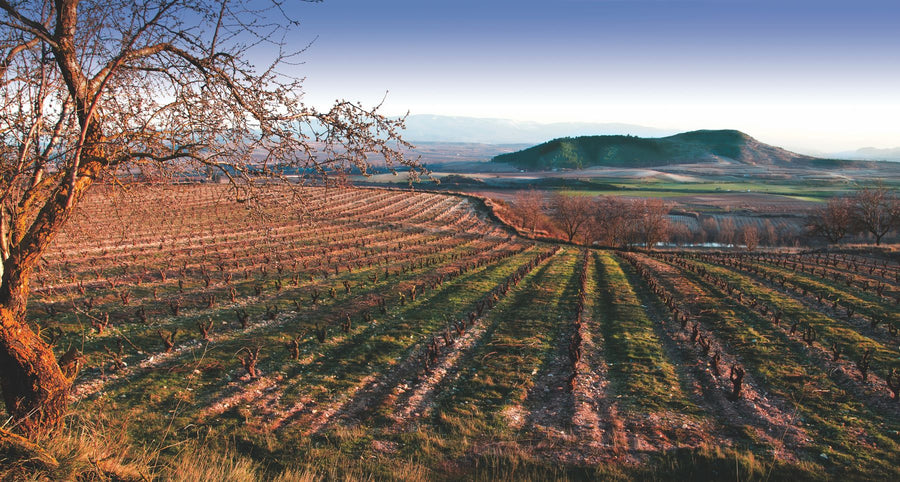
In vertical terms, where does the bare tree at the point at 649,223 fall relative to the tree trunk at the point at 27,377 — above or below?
below

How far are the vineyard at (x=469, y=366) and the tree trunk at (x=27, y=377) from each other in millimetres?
1343

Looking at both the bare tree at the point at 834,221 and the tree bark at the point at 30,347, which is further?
the bare tree at the point at 834,221

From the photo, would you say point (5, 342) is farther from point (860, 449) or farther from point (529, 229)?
point (529, 229)

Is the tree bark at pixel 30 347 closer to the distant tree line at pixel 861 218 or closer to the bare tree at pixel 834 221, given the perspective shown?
the distant tree line at pixel 861 218

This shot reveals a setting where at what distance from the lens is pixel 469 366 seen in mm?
10773

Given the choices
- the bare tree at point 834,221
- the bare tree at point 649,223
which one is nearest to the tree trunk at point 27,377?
the bare tree at point 649,223

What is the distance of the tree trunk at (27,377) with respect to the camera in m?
4.71

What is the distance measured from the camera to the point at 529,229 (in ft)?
187

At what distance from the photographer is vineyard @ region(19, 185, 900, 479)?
271 inches

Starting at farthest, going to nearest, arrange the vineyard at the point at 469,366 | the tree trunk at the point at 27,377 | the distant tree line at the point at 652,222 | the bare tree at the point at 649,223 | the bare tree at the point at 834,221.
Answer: the bare tree at the point at 649,223 < the bare tree at the point at 834,221 < the distant tree line at the point at 652,222 < the vineyard at the point at 469,366 < the tree trunk at the point at 27,377

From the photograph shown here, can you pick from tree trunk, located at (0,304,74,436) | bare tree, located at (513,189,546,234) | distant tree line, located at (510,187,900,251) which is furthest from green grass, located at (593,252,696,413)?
bare tree, located at (513,189,546,234)

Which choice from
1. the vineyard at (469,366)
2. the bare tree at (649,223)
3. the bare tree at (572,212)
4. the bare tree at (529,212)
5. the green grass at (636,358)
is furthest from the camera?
the bare tree at (572,212)

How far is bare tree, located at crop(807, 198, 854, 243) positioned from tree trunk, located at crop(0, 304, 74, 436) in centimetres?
7365

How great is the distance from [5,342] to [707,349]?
13.7 m
